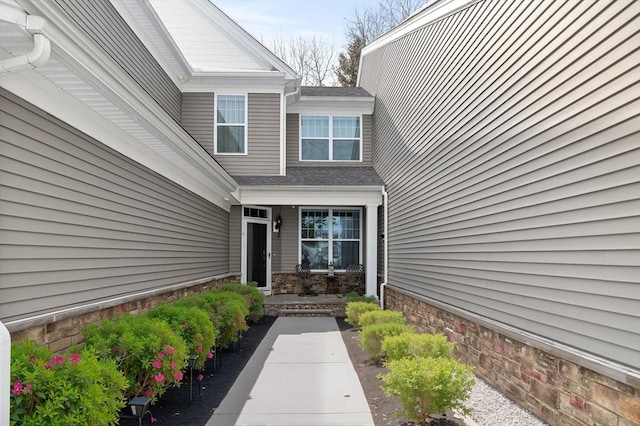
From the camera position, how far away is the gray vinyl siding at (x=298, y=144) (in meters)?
13.5

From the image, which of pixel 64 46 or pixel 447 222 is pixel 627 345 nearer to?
pixel 447 222

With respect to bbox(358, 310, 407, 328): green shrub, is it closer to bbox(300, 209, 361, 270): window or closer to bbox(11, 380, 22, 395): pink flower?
bbox(11, 380, 22, 395): pink flower

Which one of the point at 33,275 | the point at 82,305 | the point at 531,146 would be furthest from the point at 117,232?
the point at 531,146

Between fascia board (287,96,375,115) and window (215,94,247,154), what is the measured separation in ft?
5.29

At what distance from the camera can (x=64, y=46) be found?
11.2ft

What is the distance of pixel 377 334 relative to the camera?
20.0 feet

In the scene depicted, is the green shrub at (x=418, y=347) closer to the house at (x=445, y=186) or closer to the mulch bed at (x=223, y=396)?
the mulch bed at (x=223, y=396)

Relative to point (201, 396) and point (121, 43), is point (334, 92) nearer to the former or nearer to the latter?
point (121, 43)

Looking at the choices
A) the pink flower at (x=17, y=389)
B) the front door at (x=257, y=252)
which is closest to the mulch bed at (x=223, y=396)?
the pink flower at (x=17, y=389)

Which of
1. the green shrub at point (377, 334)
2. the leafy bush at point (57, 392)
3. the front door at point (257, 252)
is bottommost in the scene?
the green shrub at point (377, 334)

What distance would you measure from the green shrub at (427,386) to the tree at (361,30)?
73.4 ft

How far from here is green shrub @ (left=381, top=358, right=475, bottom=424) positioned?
12.1 feet

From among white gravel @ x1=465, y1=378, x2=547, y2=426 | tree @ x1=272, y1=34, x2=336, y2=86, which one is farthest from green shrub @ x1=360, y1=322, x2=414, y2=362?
tree @ x1=272, y1=34, x2=336, y2=86

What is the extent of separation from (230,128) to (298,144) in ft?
6.67
